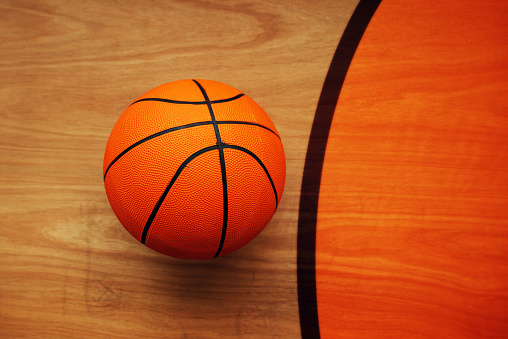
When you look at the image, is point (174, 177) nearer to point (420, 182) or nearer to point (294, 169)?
point (294, 169)

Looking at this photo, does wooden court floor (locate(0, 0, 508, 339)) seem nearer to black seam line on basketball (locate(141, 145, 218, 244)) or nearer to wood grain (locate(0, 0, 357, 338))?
wood grain (locate(0, 0, 357, 338))

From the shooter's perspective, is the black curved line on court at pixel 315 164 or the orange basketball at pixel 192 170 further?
the black curved line on court at pixel 315 164

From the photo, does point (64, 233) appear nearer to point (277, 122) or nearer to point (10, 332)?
point (10, 332)

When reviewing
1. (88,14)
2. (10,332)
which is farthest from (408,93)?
(10,332)

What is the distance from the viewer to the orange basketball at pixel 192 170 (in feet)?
2.46

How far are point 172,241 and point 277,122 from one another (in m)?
0.56

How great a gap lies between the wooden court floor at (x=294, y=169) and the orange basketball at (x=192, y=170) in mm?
324

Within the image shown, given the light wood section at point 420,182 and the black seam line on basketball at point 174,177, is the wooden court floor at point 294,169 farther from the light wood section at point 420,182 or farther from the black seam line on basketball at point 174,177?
the black seam line on basketball at point 174,177

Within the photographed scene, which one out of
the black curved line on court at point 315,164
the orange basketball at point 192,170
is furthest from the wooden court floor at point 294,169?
the orange basketball at point 192,170

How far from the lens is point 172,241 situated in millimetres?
800

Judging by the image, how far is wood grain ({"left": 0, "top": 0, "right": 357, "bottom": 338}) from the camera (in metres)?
1.09

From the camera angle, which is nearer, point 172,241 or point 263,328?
point 172,241

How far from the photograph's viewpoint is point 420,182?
3.82ft

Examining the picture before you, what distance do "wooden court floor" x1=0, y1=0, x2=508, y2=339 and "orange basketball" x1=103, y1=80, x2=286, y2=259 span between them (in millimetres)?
324
